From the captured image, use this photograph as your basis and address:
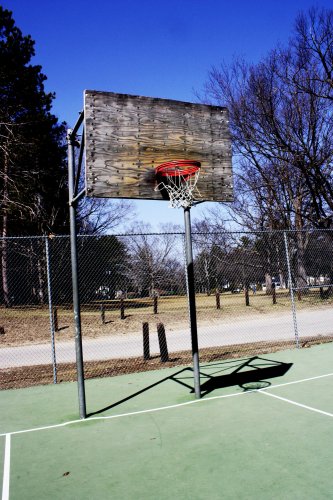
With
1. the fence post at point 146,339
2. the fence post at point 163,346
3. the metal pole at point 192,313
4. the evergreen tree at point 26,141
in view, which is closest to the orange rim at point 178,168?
the metal pole at point 192,313

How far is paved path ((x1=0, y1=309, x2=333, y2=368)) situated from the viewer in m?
10.7

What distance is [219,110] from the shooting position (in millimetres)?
7086

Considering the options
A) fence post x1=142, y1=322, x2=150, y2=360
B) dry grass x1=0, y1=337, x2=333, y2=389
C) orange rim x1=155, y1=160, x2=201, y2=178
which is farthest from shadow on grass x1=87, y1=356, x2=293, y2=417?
orange rim x1=155, y1=160, x2=201, y2=178

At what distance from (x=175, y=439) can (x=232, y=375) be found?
10.8 feet

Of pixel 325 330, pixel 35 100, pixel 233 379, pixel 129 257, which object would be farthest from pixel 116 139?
pixel 35 100

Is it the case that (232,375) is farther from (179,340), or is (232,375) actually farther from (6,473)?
(179,340)

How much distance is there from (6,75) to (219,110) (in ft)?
62.3

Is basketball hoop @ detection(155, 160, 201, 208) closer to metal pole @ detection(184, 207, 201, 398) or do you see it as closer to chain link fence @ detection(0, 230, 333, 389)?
metal pole @ detection(184, 207, 201, 398)

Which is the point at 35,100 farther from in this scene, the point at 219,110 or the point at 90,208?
the point at 219,110

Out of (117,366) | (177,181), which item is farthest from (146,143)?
(117,366)

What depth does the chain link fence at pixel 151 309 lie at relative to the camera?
9648 millimetres

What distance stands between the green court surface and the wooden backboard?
3.29m

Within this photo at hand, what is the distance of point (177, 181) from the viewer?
6555mm

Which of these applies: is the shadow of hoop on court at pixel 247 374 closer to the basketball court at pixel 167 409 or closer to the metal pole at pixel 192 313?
the basketball court at pixel 167 409
